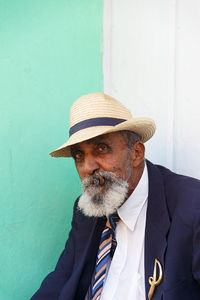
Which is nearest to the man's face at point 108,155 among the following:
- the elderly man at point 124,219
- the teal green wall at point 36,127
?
the elderly man at point 124,219

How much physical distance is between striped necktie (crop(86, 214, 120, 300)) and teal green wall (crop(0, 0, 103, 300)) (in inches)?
20.5

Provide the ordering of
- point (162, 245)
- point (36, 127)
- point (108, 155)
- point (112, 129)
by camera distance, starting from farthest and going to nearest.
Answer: point (36, 127), point (108, 155), point (112, 129), point (162, 245)

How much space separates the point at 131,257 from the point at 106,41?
1.62 m

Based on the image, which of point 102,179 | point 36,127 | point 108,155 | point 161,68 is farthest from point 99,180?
point 161,68

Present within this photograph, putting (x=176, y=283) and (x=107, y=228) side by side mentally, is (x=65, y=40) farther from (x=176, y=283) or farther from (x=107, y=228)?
(x=176, y=283)

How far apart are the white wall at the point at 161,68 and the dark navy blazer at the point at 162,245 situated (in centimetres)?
40

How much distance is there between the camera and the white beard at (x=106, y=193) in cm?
189

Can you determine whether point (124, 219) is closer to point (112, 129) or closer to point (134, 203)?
point (134, 203)

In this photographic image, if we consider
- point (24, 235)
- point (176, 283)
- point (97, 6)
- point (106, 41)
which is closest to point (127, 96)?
point (106, 41)

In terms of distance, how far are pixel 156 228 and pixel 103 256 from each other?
401 millimetres

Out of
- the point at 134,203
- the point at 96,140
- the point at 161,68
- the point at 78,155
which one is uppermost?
the point at 161,68

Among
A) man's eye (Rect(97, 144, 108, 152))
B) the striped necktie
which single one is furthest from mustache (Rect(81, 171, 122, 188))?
the striped necktie

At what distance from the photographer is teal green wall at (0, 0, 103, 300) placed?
231cm

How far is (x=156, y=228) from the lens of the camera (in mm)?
1788
